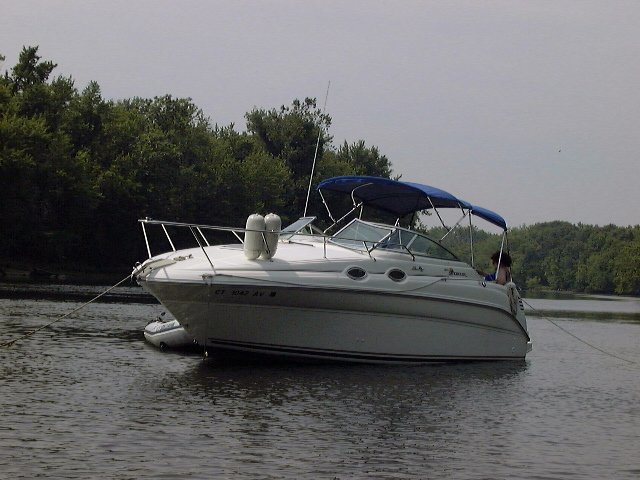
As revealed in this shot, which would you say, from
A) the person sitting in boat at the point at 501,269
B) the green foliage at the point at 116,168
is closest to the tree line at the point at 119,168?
the green foliage at the point at 116,168

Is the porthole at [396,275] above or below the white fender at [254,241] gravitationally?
below

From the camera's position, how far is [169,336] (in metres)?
23.5

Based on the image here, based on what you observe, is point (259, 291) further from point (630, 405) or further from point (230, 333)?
point (630, 405)

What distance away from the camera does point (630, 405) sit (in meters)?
19.0

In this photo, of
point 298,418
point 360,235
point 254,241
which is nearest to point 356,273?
point 360,235

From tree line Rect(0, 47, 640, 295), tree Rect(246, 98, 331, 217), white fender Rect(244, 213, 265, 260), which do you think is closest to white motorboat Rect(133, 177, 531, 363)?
white fender Rect(244, 213, 265, 260)

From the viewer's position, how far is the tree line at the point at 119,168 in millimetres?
64938

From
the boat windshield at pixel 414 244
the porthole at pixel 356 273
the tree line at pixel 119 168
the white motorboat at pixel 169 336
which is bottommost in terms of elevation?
the white motorboat at pixel 169 336

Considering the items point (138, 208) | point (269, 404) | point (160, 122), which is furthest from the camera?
point (160, 122)

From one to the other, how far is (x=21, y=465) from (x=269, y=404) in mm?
5510

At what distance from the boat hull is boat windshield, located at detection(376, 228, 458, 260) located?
1.25 metres

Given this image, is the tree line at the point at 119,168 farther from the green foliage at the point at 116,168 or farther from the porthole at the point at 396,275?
the porthole at the point at 396,275

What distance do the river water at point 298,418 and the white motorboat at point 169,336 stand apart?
1.11ft

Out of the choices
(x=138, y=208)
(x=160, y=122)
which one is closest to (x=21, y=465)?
(x=138, y=208)
